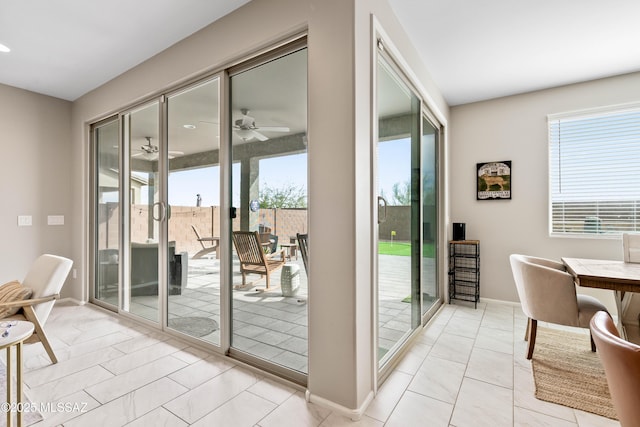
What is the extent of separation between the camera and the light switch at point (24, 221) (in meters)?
3.73

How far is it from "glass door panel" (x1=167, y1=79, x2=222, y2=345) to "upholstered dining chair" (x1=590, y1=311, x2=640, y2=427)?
2344mm

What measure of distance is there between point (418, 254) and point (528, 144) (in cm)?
222

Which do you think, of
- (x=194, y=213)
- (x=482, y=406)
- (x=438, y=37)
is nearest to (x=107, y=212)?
(x=194, y=213)

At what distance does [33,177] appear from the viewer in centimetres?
385

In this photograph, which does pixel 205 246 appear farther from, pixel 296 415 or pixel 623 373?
pixel 623 373

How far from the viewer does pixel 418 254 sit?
313 cm

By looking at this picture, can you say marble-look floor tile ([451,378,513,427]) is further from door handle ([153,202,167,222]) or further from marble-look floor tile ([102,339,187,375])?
door handle ([153,202,167,222])

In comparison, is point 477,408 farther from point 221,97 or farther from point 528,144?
point 528,144

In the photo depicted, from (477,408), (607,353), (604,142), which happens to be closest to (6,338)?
(607,353)

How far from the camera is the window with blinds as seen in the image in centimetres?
337

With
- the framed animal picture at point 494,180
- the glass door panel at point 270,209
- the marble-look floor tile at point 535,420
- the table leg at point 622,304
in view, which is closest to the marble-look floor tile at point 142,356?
the glass door panel at point 270,209

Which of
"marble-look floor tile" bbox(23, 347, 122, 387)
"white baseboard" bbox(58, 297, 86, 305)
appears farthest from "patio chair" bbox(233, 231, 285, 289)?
"white baseboard" bbox(58, 297, 86, 305)

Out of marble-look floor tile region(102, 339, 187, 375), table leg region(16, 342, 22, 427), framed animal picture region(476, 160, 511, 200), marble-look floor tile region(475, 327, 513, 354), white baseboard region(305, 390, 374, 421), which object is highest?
framed animal picture region(476, 160, 511, 200)

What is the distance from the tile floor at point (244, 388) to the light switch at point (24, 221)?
1.62 metres
